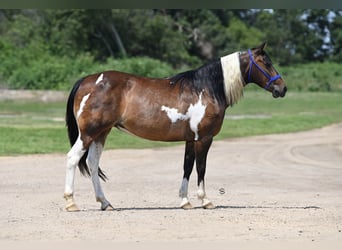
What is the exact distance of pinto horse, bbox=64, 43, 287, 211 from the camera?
8.34 meters

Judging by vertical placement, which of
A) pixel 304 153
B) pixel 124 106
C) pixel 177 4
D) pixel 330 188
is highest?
pixel 177 4

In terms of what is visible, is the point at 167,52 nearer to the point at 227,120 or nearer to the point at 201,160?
the point at 227,120

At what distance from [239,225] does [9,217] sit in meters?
2.54

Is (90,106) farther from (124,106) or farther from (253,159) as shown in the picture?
(253,159)

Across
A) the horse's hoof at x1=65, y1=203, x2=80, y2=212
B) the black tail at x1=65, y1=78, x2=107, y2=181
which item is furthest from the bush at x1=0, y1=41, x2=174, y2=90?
the horse's hoof at x1=65, y1=203, x2=80, y2=212

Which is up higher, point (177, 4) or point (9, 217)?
point (177, 4)

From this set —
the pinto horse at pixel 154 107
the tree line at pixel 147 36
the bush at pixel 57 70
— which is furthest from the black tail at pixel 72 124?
the tree line at pixel 147 36

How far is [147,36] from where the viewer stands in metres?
48.0

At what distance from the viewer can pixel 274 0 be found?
6.65ft

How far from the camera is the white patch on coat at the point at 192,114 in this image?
847cm

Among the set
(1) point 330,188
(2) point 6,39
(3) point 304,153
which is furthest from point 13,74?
(1) point 330,188

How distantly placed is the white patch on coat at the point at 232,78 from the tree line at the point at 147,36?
103 feet

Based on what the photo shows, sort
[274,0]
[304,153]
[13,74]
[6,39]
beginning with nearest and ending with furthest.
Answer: [274,0]
[304,153]
[13,74]
[6,39]

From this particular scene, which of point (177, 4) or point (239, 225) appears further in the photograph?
point (239, 225)
